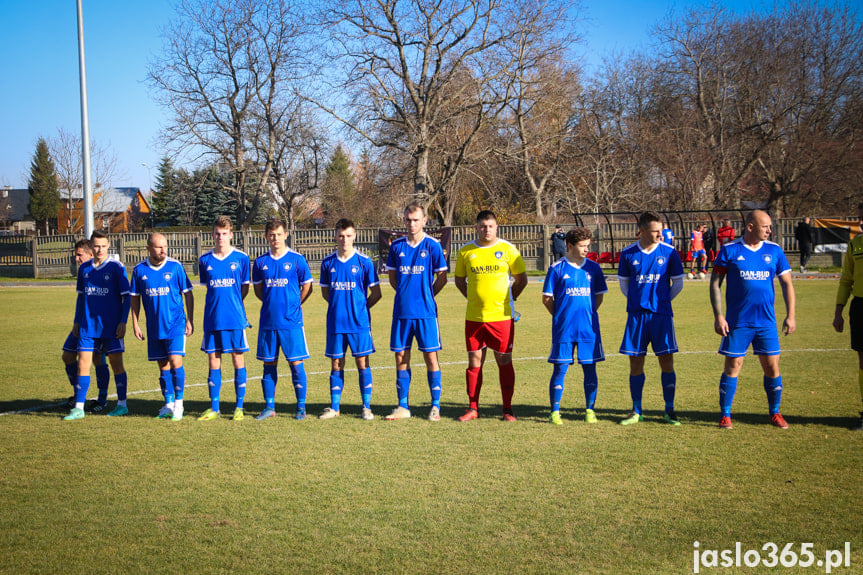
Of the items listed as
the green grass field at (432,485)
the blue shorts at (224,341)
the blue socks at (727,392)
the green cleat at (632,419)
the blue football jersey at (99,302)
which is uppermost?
the blue football jersey at (99,302)

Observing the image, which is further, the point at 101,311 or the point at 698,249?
the point at 698,249

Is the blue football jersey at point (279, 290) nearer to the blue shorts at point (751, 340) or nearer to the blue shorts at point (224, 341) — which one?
the blue shorts at point (224, 341)

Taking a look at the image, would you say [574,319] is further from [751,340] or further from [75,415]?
[75,415]

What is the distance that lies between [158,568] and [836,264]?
2999 centimetres

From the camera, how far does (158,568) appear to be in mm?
3725

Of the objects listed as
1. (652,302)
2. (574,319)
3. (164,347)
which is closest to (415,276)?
(574,319)

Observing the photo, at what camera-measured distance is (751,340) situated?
6289 millimetres

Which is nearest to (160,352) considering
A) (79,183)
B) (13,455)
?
(13,455)

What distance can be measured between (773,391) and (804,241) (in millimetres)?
22366

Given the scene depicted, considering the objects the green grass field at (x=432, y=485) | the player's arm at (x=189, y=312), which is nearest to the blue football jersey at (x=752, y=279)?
the green grass field at (x=432, y=485)

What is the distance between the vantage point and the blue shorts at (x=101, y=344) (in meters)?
7.28

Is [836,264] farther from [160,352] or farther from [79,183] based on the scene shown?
[79,183]

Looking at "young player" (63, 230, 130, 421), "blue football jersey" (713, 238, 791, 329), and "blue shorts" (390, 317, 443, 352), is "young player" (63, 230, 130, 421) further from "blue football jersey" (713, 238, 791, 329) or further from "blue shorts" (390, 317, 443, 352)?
"blue football jersey" (713, 238, 791, 329)

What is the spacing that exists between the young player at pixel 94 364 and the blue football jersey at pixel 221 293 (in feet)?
5.14
